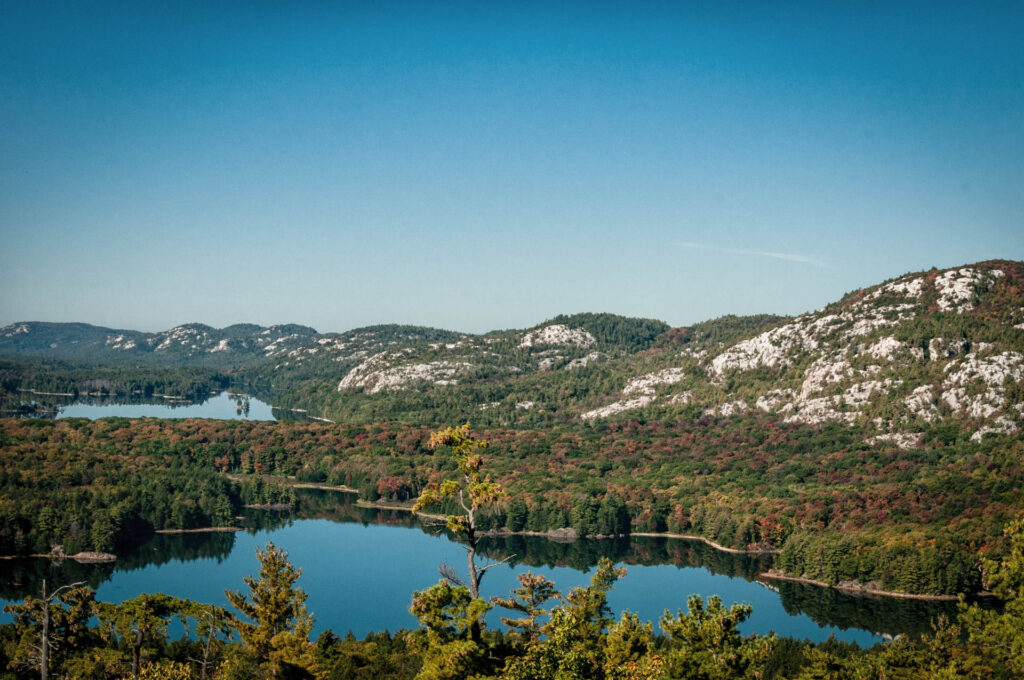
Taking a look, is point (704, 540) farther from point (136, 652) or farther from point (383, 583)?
point (136, 652)

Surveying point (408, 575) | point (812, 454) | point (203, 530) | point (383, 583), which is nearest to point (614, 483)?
point (812, 454)

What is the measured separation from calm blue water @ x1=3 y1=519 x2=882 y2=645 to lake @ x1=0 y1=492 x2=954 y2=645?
0.15 m

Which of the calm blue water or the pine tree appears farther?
the calm blue water

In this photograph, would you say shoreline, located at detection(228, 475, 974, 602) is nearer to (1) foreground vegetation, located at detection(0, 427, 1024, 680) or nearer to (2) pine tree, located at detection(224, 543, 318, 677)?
(1) foreground vegetation, located at detection(0, 427, 1024, 680)

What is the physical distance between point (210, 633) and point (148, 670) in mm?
5387

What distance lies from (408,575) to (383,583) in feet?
14.1

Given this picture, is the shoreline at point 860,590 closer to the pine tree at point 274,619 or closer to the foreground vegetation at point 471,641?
the foreground vegetation at point 471,641

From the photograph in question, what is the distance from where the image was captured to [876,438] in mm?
152125

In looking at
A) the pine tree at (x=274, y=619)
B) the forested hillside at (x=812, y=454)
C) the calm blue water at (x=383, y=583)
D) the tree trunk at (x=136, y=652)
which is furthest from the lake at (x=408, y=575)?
the pine tree at (x=274, y=619)

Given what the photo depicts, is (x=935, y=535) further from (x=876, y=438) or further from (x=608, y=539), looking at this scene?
(x=876, y=438)

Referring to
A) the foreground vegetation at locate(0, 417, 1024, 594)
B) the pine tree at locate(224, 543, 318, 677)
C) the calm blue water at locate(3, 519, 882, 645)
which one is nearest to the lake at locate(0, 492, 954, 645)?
the calm blue water at locate(3, 519, 882, 645)

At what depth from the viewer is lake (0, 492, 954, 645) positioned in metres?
88.5

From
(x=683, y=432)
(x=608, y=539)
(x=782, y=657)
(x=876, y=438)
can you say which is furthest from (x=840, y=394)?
(x=782, y=657)

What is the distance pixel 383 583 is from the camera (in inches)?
4008
